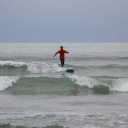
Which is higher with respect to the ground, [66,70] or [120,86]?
[66,70]

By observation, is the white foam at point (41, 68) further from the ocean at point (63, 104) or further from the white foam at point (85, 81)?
the white foam at point (85, 81)

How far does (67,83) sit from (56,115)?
7761 mm

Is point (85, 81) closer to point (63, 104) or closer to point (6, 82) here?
point (6, 82)

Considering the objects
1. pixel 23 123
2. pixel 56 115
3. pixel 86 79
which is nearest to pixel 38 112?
pixel 56 115

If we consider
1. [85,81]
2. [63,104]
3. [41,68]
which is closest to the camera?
[63,104]

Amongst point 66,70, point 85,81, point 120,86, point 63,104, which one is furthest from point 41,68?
point 63,104

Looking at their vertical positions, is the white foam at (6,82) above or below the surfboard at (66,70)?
below

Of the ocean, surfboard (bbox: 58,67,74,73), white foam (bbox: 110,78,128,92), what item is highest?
surfboard (bbox: 58,67,74,73)

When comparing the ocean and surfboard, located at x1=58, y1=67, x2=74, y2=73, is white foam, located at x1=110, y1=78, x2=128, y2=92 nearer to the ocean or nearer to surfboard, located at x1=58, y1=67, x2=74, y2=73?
the ocean

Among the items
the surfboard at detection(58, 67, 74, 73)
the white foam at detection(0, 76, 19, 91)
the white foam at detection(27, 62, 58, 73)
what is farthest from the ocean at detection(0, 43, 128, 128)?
the white foam at detection(27, 62, 58, 73)

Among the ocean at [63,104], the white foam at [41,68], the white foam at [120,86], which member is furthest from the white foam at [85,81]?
the white foam at [41,68]

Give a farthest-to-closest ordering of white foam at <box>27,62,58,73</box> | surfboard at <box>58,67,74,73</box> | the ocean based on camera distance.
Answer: white foam at <box>27,62,58,73</box>, surfboard at <box>58,67,74,73</box>, the ocean

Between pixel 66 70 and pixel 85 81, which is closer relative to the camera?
pixel 85 81

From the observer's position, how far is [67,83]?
15.9 metres
